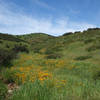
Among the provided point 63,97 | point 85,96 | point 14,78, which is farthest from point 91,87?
point 14,78

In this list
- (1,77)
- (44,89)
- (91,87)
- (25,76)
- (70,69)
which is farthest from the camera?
(70,69)

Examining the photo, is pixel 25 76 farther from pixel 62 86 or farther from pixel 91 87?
pixel 91 87

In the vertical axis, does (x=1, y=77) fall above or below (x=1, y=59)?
below

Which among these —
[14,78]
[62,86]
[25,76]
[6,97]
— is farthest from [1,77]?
[62,86]

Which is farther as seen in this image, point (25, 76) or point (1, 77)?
point (1, 77)

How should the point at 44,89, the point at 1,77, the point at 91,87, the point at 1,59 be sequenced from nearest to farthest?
the point at 44,89
the point at 91,87
the point at 1,77
the point at 1,59

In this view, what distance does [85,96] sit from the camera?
18.3 feet

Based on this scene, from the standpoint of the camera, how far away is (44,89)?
6.07m

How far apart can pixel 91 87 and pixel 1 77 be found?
20.2 ft

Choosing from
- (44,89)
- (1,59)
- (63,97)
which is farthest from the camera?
(1,59)

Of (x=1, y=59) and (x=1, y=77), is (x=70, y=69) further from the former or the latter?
(x=1, y=59)

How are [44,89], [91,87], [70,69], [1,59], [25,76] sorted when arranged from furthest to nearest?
[1,59] → [70,69] → [25,76] → [91,87] → [44,89]

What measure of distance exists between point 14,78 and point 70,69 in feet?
16.2

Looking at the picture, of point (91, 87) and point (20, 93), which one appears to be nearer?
point (20, 93)
